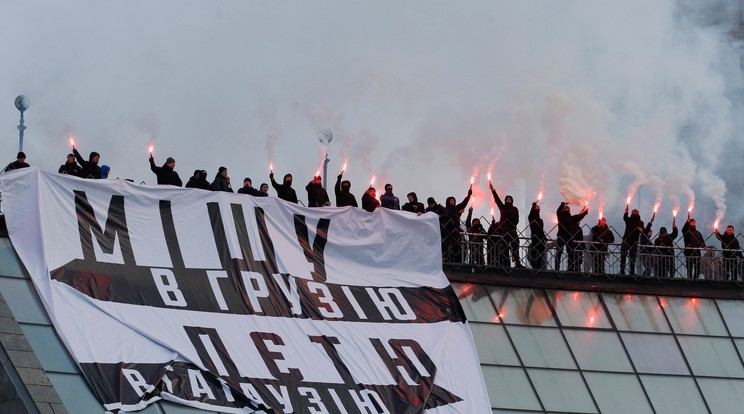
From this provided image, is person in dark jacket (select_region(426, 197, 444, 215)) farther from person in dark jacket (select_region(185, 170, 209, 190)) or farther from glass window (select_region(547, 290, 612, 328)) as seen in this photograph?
person in dark jacket (select_region(185, 170, 209, 190))

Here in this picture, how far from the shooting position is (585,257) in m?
38.3

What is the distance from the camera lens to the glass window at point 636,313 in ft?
125

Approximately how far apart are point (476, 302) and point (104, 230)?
31.3ft

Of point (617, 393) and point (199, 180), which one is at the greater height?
point (617, 393)

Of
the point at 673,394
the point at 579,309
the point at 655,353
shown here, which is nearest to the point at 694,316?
the point at 655,353

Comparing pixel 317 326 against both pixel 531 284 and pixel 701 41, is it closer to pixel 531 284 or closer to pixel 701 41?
pixel 531 284

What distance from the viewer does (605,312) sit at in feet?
125

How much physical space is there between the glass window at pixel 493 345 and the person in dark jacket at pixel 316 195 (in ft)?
15.0

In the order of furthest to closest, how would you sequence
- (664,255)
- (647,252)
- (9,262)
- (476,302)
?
(647,252)
(664,255)
(476,302)
(9,262)

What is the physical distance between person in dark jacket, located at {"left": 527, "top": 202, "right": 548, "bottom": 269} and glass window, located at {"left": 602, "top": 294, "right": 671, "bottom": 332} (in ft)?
6.45

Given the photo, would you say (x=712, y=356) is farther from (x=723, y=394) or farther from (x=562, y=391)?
(x=562, y=391)

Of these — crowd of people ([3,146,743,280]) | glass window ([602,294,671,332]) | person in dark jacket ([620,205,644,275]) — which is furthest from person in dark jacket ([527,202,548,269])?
person in dark jacket ([620,205,644,275])

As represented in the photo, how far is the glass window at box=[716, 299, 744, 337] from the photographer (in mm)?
38438

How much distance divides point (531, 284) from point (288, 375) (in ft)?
25.8
